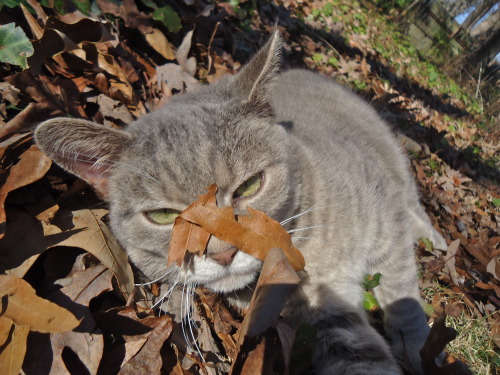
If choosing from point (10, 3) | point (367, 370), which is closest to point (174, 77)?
point (10, 3)

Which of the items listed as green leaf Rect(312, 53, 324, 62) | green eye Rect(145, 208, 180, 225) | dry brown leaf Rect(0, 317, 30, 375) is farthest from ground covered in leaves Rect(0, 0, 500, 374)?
green leaf Rect(312, 53, 324, 62)

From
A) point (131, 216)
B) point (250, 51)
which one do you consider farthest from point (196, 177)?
point (250, 51)

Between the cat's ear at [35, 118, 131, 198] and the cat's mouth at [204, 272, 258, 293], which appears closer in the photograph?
the cat's ear at [35, 118, 131, 198]

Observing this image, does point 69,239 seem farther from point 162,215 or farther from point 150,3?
point 150,3

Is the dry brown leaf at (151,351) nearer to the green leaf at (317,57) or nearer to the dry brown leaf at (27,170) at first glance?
the dry brown leaf at (27,170)

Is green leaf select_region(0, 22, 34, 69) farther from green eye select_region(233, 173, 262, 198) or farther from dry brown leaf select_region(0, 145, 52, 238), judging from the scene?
green eye select_region(233, 173, 262, 198)

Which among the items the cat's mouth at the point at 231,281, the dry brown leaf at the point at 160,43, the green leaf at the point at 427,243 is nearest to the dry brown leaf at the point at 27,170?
the cat's mouth at the point at 231,281

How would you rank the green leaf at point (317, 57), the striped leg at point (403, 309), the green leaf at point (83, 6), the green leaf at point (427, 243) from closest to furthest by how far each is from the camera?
the striped leg at point (403, 309), the green leaf at point (83, 6), the green leaf at point (427, 243), the green leaf at point (317, 57)
